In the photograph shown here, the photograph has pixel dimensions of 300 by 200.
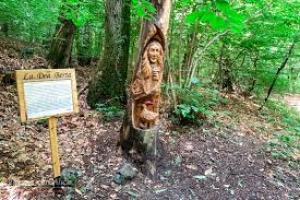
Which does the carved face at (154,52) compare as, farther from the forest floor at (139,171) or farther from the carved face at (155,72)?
the forest floor at (139,171)

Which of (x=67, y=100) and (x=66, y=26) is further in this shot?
(x=66, y=26)

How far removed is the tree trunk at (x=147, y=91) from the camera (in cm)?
419

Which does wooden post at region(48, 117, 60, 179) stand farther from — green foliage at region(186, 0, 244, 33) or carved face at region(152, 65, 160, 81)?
green foliage at region(186, 0, 244, 33)

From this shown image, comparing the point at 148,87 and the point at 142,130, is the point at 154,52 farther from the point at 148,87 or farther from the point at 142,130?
the point at 142,130

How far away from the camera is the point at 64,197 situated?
358cm

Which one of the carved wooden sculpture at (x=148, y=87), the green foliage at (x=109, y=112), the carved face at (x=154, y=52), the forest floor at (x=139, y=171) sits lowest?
Answer: the forest floor at (x=139, y=171)

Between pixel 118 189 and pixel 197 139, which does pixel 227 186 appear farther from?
pixel 118 189

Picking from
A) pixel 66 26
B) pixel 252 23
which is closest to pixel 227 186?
pixel 252 23

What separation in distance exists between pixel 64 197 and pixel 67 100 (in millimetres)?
1145

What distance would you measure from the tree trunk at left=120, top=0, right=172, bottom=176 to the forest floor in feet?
0.95

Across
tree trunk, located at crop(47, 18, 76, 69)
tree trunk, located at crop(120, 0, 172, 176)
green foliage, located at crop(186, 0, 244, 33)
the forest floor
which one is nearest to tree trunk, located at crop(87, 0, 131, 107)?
the forest floor

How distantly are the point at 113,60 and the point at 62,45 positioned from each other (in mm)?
2438

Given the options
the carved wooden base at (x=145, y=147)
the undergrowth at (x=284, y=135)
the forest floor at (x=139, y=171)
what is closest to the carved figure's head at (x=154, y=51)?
the carved wooden base at (x=145, y=147)

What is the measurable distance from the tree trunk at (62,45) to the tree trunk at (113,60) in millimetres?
2082
